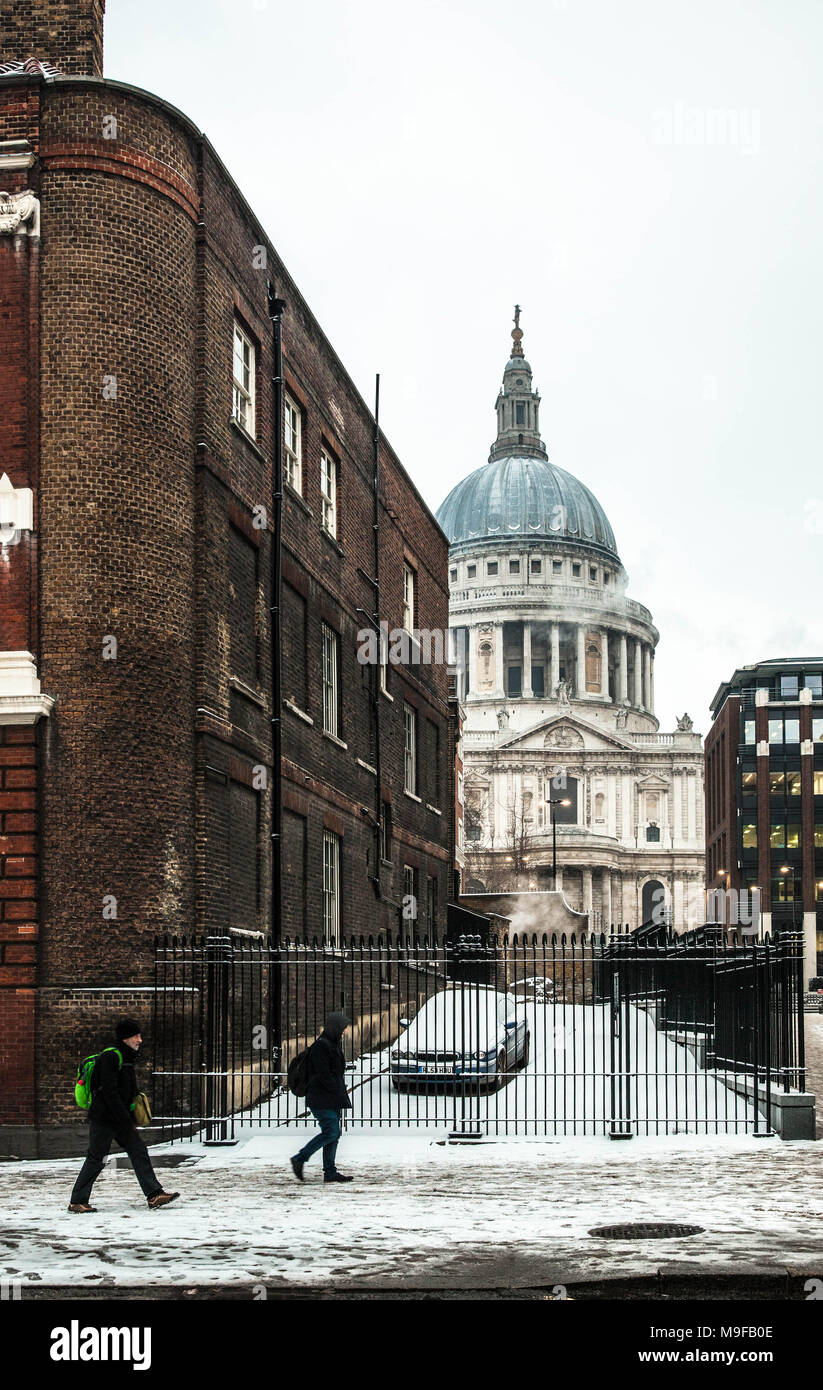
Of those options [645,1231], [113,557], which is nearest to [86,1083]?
[645,1231]

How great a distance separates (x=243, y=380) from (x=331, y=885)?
357 inches

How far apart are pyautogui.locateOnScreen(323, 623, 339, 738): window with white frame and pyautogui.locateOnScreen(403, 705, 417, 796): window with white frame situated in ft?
23.6

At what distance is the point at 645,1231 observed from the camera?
12211 mm

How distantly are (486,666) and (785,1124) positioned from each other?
13699cm

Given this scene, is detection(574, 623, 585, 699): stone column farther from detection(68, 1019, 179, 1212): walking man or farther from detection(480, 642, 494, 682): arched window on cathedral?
detection(68, 1019, 179, 1212): walking man

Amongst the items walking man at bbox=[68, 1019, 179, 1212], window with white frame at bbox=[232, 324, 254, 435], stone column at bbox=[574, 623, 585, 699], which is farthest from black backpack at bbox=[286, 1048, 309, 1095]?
stone column at bbox=[574, 623, 585, 699]

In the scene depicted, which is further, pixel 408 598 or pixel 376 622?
pixel 408 598

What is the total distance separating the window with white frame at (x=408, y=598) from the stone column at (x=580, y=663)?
116 metres

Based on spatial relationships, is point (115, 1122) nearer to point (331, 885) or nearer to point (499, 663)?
point (331, 885)

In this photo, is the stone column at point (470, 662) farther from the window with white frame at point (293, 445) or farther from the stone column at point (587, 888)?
the window with white frame at point (293, 445)

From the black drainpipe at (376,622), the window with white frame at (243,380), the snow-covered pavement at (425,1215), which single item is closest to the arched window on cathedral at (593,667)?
the black drainpipe at (376,622)

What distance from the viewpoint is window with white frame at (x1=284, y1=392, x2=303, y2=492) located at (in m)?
26.6

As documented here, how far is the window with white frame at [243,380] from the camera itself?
23719 mm

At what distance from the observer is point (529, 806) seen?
134250 mm
